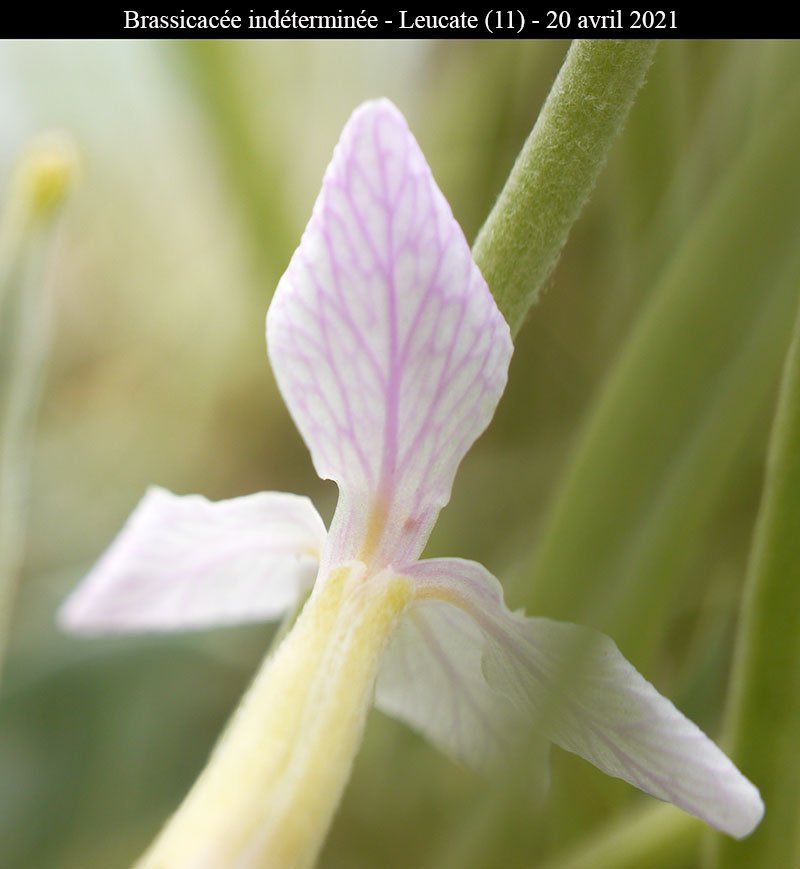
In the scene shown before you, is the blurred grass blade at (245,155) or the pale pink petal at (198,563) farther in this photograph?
the blurred grass blade at (245,155)

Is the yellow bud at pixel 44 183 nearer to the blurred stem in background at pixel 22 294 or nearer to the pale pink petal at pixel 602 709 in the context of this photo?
the blurred stem in background at pixel 22 294

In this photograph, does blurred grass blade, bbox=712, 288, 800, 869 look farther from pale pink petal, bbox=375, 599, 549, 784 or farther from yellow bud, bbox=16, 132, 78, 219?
yellow bud, bbox=16, 132, 78, 219

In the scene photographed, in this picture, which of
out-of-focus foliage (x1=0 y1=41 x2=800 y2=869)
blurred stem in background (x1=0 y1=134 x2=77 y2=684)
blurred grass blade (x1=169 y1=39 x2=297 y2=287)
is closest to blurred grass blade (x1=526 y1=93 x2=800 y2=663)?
out-of-focus foliage (x1=0 y1=41 x2=800 y2=869)

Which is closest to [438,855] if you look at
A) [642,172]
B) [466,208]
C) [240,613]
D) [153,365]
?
[240,613]

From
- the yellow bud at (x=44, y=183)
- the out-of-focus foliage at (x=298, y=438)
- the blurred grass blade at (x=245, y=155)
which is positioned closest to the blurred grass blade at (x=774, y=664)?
the out-of-focus foliage at (x=298, y=438)

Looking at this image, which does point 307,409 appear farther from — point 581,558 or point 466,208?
point 466,208

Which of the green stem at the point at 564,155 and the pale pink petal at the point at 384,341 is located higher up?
the green stem at the point at 564,155
